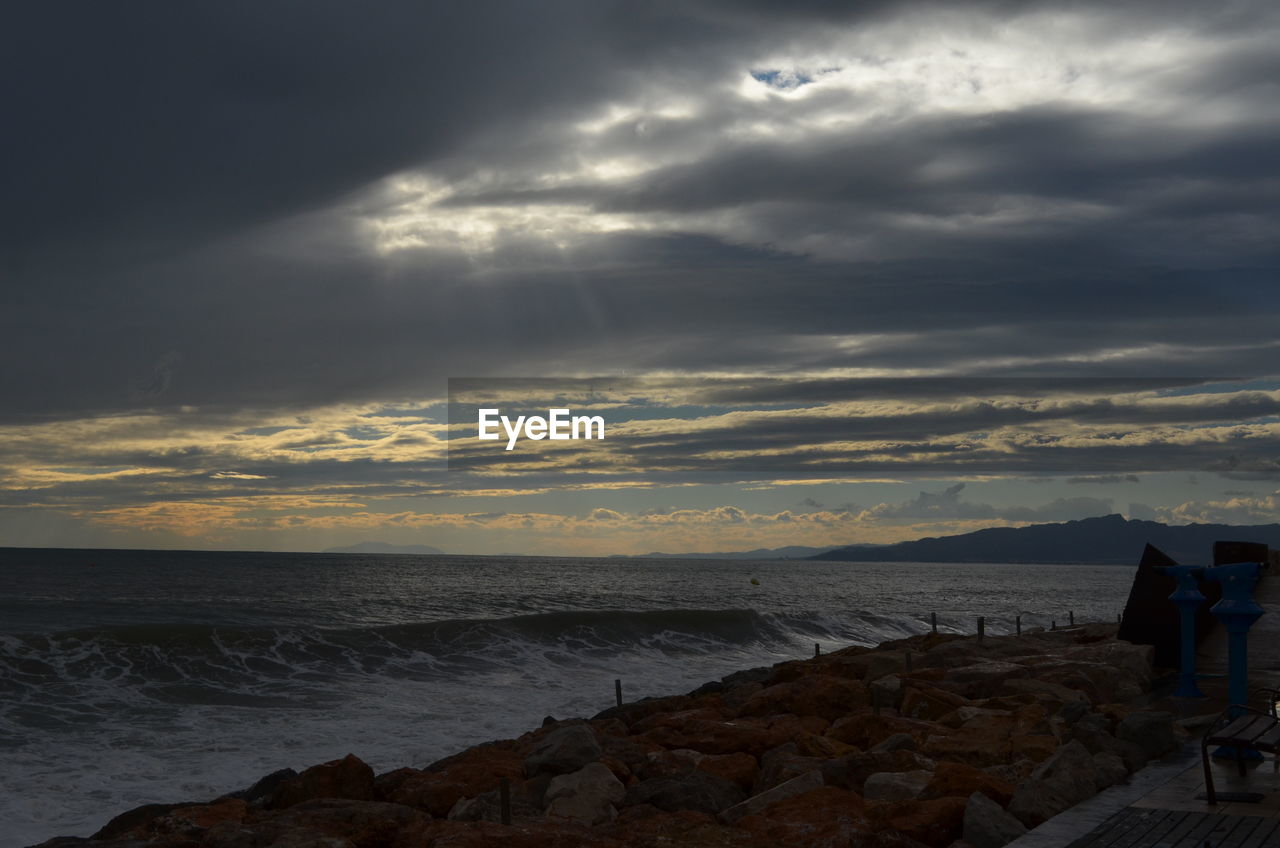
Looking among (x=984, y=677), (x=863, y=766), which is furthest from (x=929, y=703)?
(x=863, y=766)

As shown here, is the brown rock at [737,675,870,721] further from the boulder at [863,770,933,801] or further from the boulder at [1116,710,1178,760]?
the boulder at [1116,710,1178,760]

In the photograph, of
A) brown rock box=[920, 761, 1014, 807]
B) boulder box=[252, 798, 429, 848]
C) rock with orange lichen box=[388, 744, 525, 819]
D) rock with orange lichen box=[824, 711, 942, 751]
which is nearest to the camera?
brown rock box=[920, 761, 1014, 807]

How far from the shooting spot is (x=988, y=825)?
26.7 ft

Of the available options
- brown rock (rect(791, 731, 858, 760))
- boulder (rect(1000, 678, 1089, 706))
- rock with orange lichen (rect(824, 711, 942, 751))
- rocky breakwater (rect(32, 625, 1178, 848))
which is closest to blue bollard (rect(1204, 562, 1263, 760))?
rocky breakwater (rect(32, 625, 1178, 848))

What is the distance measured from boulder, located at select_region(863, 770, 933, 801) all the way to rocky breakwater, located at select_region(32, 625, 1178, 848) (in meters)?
0.02

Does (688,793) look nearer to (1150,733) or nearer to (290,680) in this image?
(1150,733)

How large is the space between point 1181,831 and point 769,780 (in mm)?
4784

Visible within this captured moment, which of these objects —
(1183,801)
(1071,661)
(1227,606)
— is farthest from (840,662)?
(1183,801)

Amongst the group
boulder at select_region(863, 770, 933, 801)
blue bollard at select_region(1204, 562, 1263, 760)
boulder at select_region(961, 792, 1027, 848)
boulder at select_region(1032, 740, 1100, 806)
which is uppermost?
blue bollard at select_region(1204, 562, 1263, 760)

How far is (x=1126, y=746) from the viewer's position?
397 inches

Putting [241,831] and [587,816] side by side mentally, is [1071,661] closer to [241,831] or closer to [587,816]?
[587,816]

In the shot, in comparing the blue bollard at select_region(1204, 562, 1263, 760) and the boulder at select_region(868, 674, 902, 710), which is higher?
the blue bollard at select_region(1204, 562, 1263, 760)

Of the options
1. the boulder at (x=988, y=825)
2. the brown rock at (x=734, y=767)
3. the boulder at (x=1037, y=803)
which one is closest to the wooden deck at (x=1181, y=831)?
the boulder at (x=1037, y=803)

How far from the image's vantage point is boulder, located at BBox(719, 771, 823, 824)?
32.0ft
